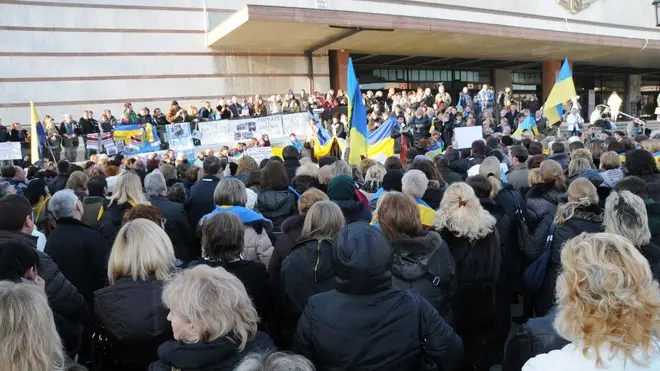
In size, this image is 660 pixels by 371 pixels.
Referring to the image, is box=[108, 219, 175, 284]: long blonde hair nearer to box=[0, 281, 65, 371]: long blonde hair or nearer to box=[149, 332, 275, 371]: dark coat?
box=[149, 332, 275, 371]: dark coat

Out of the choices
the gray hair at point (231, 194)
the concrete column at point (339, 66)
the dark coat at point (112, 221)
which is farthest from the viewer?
the concrete column at point (339, 66)

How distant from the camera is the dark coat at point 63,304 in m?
3.24

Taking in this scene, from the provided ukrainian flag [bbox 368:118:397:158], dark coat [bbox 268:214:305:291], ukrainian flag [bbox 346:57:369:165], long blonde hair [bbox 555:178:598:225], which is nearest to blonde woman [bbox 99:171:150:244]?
dark coat [bbox 268:214:305:291]

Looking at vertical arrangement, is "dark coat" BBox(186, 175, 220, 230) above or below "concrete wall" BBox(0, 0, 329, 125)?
below

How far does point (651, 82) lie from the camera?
44.9m

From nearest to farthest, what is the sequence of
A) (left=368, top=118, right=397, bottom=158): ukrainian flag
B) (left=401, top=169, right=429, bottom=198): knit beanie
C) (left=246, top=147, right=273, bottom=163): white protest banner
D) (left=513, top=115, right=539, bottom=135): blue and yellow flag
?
(left=401, top=169, right=429, bottom=198): knit beanie → (left=368, top=118, right=397, bottom=158): ukrainian flag → (left=246, top=147, right=273, bottom=163): white protest banner → (left=513, top=115, right=539, bottom=135): blue and yellow flag

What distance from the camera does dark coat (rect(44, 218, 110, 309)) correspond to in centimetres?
416

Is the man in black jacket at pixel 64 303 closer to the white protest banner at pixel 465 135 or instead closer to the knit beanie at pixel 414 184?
the knit beanie at pixel 414 184

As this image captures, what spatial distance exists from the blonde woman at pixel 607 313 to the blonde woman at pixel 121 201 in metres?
4.12

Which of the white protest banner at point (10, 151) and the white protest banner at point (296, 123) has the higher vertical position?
the white protest banner at point (296, 123)

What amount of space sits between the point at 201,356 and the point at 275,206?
341 cm

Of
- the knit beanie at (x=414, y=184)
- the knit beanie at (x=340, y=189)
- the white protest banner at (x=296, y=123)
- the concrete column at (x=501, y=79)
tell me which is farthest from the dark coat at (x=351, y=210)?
the concrete column at (x=501, y=79)

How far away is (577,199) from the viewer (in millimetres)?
4070

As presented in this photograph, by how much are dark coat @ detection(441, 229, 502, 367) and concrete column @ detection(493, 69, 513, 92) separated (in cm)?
3233
